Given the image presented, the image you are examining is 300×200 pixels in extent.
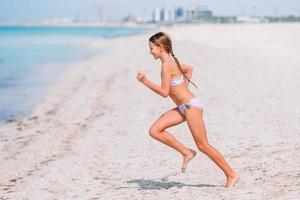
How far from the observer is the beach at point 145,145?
6250mm

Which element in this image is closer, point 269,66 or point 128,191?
point 128,191

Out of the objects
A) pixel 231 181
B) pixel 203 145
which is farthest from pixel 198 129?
pixel 231 181

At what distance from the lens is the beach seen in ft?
20.5

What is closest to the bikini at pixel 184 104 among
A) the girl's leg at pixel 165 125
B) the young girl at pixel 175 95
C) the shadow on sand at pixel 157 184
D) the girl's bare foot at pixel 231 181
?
the young girl at pixel 175 95

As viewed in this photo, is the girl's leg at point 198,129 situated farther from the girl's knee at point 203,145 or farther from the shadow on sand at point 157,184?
the shadow on sand at point 157,184

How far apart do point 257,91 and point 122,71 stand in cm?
1101

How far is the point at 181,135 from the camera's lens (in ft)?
31.2

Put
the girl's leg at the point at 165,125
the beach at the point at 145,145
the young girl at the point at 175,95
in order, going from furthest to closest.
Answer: the beach at the point at 145,145
the girl's leg at the point at 165,125
the young girl at the point at 175,95

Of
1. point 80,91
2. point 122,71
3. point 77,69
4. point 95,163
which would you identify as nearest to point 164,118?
point 95,163

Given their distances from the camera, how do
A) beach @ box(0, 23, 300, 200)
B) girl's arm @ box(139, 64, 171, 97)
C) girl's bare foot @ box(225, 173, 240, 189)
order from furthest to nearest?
1. beach @ box(0, 23, 300, 200)
2. girl's bare foot @ box(225, 173, 240, 189)
3. girl's arm @ box(139, 64, 171, 97)

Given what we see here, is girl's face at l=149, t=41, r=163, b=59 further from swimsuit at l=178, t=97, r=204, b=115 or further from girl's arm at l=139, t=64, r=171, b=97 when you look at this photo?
swimsuit at l=178, t=97, r=204, b=115

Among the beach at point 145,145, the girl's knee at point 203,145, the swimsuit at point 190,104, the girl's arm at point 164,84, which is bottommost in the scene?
the beach at point 145,145

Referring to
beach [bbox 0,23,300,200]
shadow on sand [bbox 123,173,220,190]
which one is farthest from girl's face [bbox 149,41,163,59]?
shadow on sand [bbox 123,173,220,190]

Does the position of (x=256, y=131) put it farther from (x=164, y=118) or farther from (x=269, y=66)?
(x=269, y=66)
